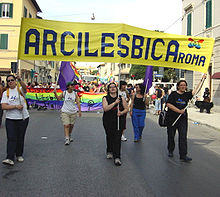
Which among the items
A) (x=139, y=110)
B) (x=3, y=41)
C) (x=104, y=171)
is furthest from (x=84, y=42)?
(x=3, y=41)

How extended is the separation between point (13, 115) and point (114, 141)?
206cm

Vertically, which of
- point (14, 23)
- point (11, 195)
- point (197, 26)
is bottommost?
point (11, 195)

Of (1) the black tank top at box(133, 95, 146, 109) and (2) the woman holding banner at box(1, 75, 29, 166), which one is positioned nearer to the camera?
(2) the woman holding banner at box(1, 75, 29, 166)

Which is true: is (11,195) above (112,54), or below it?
below

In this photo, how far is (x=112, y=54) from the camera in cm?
686

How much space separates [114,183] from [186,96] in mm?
2775

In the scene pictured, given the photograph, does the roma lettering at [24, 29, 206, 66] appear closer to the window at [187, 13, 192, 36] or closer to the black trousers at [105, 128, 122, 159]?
the black trousers at [105, 128, 122, 159]

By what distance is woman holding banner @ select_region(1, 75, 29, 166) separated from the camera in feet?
18.1

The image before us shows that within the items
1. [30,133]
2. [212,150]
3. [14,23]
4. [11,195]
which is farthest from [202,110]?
[14,23]

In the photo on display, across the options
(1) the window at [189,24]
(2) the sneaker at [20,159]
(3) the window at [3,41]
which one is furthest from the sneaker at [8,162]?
(3) the window at [3,41]

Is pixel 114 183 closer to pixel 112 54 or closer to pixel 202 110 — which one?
pixel 112 54

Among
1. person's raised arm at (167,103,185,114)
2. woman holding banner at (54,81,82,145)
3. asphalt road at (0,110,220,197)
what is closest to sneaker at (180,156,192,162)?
asphalt road at (0,110,220,197)

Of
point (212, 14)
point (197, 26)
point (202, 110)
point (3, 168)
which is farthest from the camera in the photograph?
point (197, 26)

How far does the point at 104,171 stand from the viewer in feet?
17.2
